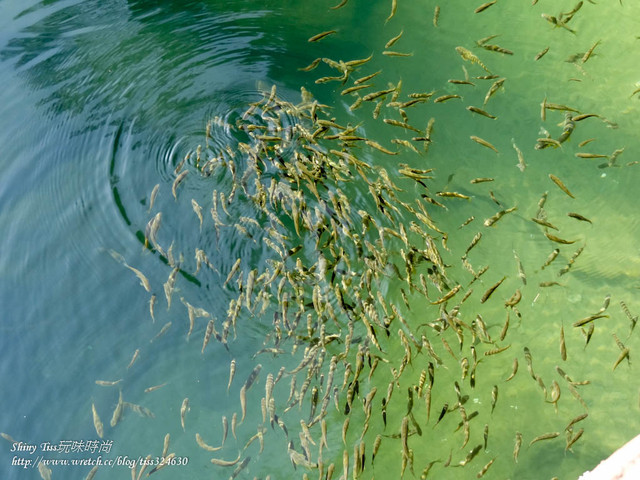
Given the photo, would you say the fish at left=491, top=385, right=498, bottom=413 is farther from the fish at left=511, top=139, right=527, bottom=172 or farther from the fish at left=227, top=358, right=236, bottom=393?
the fish at left=511, top=139, right=527, bottom=172

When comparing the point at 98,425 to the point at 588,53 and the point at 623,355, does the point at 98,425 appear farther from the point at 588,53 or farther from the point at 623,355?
the point at 588,53

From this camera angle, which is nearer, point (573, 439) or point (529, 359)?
point (573, 439)

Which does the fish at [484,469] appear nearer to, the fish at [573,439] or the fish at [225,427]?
the fish at [573,439]

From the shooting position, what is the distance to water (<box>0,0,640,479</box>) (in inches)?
129

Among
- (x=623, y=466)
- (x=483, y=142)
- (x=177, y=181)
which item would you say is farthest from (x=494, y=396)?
(x=177, y=181)

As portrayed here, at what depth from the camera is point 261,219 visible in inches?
153

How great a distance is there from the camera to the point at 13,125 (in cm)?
458

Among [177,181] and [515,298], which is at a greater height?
[177,181]

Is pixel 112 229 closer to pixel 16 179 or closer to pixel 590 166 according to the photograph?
pixel 16 179

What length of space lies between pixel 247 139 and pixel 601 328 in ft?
9.23

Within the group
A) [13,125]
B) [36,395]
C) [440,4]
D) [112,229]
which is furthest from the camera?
[440,4]

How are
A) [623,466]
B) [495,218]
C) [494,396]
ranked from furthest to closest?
[495,218]
[494,396]
[623,466]

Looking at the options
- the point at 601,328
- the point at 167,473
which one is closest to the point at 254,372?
the point at 167,473

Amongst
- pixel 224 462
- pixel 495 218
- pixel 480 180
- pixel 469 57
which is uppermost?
pixel 469 57
